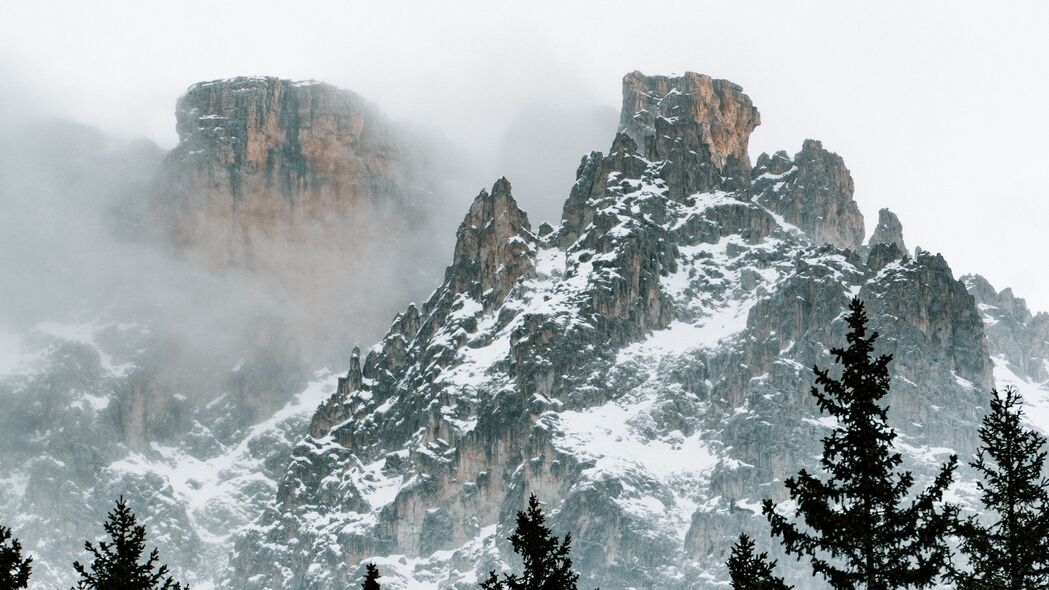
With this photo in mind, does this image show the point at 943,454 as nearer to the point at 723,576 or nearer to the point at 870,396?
the point at 723,576

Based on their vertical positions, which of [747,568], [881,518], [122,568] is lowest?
[881,518]

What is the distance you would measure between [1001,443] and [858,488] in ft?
16.8

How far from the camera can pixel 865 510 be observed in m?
30.4

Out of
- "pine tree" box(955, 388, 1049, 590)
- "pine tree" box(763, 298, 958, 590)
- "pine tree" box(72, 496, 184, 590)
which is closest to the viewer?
"pine tree" box(763, 298, 958, 590)

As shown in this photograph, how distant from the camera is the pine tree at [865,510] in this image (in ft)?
97.7

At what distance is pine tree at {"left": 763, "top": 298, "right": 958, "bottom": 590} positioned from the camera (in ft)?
97.7

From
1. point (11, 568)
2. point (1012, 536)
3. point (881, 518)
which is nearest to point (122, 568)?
point (11, 568)

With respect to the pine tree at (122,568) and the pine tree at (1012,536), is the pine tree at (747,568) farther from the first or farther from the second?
the pine tree at (122,568)


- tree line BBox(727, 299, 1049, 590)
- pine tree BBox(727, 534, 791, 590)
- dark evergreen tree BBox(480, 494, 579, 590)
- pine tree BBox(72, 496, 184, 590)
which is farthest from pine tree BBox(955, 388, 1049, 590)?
pine tree BBox(72, 496, 184, 590)

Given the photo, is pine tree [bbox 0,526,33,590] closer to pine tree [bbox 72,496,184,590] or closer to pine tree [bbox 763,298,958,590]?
pine tree [bbox 72,496,184,590]

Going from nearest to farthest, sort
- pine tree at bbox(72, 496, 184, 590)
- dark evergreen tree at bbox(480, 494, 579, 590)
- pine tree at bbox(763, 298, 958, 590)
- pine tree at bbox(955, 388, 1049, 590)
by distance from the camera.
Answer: pine tree at bbox(763, 298, 958, 590) < pine tree at bbox(955, 388, 1049, 590) < dark evergreen tree at bbox(480, 494, 579, 590) < pine tree at bbox(72, 496, 184, 590)

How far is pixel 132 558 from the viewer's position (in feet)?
119

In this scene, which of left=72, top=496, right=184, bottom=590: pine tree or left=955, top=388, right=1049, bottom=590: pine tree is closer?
left=955, top=388, right=1049, bottom=590: pine tree

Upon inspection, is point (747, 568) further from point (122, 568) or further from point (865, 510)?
point (122, 568)
